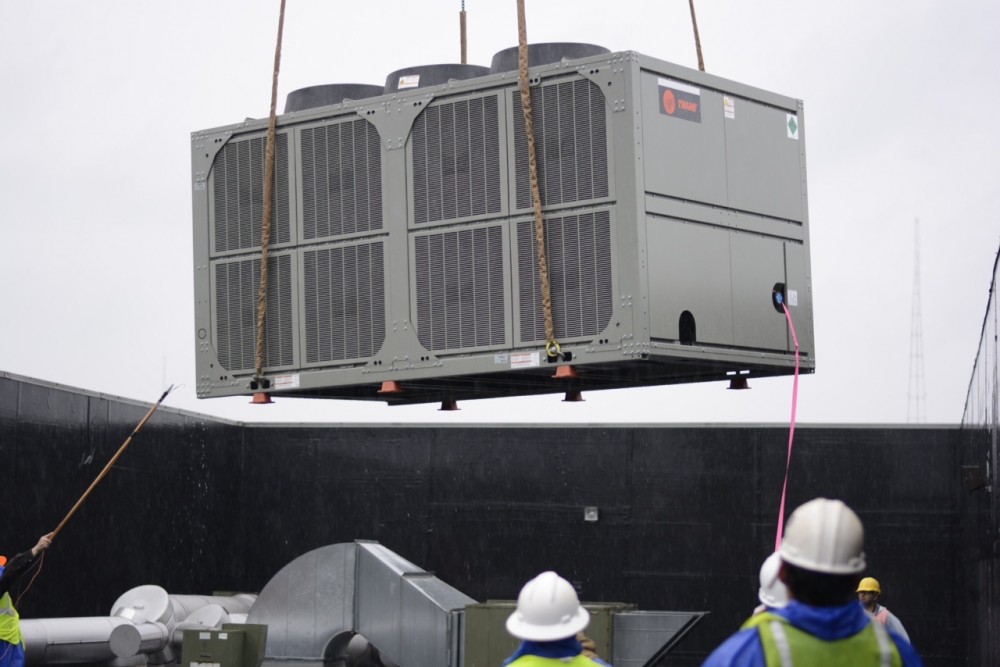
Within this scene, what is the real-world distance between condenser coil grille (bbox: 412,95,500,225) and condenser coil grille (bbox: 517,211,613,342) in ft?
1.49

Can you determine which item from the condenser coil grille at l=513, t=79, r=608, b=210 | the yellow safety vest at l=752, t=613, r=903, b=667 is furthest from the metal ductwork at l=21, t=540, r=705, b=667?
the yellow safety vest at l=752, t=613, r=903, b=667

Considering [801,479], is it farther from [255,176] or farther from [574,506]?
[255,176]

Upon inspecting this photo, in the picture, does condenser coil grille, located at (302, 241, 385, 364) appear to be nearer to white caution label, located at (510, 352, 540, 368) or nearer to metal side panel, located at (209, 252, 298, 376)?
metal side panel, located at (209, 252, 298, 376)

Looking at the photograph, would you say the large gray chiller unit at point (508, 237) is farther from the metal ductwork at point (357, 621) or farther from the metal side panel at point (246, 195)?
the metal ductwork at point (357, 621)

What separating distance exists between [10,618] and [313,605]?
4.70 m

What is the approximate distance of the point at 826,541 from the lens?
3900 mm

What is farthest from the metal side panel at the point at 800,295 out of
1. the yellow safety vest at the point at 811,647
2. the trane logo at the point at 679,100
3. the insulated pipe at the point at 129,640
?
the insulated pipe at the point at 129,640

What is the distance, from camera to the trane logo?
10.6 m

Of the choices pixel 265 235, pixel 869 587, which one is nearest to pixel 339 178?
pixel 265 235

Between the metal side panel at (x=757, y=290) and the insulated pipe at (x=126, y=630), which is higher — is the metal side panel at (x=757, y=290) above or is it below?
above

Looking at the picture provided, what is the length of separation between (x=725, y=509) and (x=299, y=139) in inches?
414

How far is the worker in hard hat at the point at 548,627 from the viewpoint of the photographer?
527 centimetres

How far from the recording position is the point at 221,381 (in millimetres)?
12570

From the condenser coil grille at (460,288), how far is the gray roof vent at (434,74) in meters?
1.19
